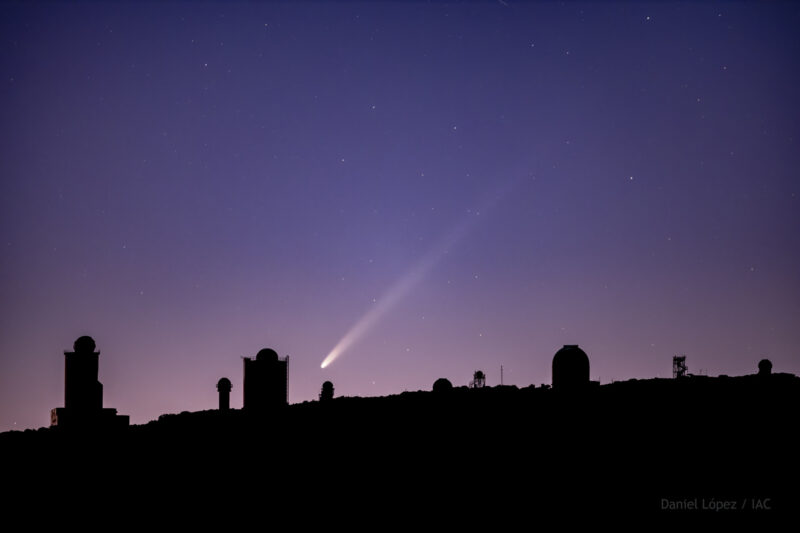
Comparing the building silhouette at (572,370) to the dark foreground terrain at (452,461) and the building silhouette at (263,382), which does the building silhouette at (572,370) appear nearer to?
the dark foreground terrain at (452,461)

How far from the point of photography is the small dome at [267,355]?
26.5 m

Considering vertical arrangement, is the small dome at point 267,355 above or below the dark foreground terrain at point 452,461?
above

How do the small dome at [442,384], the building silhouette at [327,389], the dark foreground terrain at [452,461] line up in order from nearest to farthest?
the dark foreground terrain at [452,461] < the small dome at [442,384] < the building silhouette at [327,389]

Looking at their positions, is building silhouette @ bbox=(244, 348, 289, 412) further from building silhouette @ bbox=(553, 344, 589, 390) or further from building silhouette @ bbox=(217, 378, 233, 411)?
building silhouette @ bbox=(553, 344, 589, 390)

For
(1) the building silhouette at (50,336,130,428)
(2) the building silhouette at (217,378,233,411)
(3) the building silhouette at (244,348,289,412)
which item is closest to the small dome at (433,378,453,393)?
(3) the building silhouette at (244,348,289,412)

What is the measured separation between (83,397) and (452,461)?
1201 cm

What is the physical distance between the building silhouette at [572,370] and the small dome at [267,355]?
9798 millimetres

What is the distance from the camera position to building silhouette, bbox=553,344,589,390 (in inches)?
860

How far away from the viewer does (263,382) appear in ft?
85.9

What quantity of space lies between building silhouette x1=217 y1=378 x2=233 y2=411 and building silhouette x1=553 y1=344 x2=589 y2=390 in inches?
535

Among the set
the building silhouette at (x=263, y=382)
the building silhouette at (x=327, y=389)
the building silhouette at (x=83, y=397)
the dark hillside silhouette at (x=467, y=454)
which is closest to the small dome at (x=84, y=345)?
the building silhouette at (x=83, y=397)

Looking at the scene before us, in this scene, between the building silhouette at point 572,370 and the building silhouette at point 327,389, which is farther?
the building silhouette at point 327,389

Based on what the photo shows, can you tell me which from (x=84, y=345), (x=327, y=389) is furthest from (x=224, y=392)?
(x=84, y=345)

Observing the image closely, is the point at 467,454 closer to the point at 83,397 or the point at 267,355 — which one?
the point at 267,355
